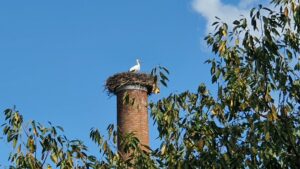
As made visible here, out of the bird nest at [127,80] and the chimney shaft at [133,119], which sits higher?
the bird nest at [127,80]

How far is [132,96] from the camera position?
28.8m

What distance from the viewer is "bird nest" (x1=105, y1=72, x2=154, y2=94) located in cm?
3014

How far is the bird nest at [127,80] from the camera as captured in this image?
30139 millimetres

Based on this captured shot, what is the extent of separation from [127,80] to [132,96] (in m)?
1.87

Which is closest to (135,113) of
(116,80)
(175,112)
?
(116,80)

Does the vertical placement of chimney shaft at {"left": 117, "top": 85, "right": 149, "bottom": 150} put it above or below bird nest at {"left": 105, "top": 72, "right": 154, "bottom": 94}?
below

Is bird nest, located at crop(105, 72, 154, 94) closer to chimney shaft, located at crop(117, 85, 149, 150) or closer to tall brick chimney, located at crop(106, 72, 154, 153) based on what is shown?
tall brick chimney, located at crop(106, 72, 154, 153)

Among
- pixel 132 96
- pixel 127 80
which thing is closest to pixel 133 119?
pixel 132 96

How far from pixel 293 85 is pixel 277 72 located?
0.42 metres

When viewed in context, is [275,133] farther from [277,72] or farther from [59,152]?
[59,152]

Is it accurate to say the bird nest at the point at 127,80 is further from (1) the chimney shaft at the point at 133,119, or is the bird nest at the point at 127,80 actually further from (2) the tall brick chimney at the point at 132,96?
(1) the chimney shaft at the point at 133,119

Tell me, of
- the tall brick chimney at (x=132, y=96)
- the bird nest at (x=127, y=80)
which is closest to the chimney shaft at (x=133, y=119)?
the tall brick chimney at (x=132, y=96)

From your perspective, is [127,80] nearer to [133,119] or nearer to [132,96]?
[132,96]

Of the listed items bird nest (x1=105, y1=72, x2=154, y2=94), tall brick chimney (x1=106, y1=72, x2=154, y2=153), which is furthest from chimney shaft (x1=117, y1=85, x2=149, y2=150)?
bird nest (x1=105, y1=72, x2=154, y2=94)
